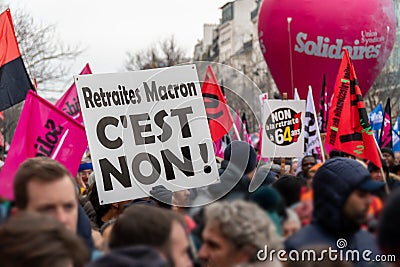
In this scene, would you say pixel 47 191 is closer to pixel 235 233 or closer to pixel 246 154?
pixel 246 154

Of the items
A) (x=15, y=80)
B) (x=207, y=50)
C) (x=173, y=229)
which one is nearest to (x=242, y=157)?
(x=173, y=229)

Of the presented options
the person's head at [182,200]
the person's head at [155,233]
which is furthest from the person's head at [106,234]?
the person's head at [182,200]

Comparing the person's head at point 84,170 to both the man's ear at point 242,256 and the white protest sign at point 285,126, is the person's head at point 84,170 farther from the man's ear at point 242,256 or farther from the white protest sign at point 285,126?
the man's ear at point 242,256

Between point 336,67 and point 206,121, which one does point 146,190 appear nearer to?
point 206,121

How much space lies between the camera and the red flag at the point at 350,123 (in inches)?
390

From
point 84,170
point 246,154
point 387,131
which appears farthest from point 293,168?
point 246,154

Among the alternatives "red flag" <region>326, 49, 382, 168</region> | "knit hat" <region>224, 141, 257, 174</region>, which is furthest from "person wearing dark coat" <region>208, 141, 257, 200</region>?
"red flag" <region>326, 49, 382, 168</region>

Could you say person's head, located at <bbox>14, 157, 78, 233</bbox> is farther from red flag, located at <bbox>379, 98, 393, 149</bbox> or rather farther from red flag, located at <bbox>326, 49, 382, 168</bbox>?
red flag, located at <bbox>379, 98, 393, 149</bbox>

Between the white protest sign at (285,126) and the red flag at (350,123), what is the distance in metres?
0.40

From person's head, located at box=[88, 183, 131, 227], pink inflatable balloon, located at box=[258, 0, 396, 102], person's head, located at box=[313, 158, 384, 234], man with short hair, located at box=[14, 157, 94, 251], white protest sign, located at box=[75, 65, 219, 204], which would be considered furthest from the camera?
pink inflatable balloon, located at box=[258, 0, 396, 102]

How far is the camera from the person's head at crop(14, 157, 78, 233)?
161 inches

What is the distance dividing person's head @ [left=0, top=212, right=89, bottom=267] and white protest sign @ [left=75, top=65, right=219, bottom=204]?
3.39 m

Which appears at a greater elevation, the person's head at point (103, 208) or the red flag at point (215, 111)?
the red flag at point (215, 111)

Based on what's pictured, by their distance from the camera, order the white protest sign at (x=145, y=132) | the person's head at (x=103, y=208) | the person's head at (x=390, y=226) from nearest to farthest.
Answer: the person's head at (x=390, y=226)
the white protest sign at (x=145, y=132)
the person's head at (x=103, y=208)
